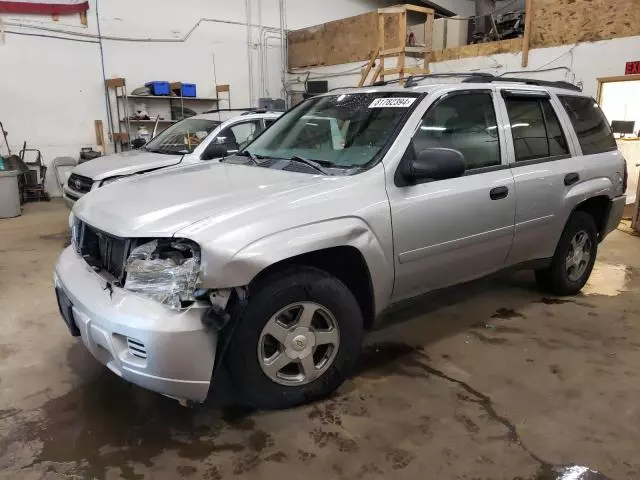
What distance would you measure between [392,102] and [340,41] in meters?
9.45

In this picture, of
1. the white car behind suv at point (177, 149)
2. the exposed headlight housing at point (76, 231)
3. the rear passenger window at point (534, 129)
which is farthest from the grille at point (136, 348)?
the white car behind suv at point (177, 149)

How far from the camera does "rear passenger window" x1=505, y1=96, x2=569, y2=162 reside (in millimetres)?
3404

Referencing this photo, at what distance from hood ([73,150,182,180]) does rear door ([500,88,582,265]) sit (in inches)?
159

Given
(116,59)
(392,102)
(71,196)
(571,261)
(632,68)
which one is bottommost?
(571,261)

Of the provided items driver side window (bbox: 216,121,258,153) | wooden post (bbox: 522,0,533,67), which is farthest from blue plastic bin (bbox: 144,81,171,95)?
wooden post (bbox: 522,0,533,67)

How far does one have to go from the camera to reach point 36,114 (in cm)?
979

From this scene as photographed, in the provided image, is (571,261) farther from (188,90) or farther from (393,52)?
(188,90)

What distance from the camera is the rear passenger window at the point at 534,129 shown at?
340 centimetres

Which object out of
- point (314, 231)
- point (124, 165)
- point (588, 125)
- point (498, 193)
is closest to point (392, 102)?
point (498, 193)

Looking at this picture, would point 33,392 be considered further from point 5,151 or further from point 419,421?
point 5,151

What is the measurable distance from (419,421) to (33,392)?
7.03ft

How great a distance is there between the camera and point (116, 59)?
1045 centimetres

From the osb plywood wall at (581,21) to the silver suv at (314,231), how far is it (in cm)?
490

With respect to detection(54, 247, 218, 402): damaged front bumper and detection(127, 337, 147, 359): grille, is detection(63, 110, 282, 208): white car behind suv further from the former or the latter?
detection(127, 337, 147, 359): grille
